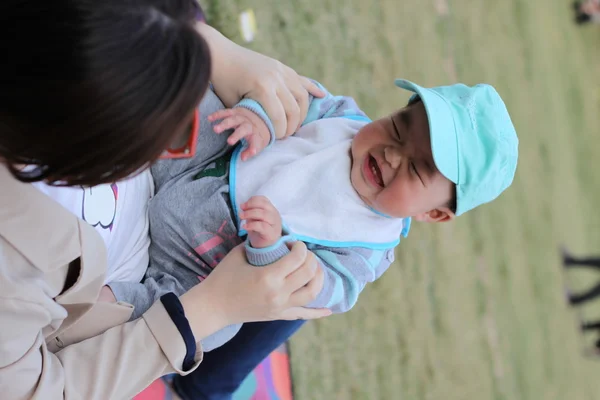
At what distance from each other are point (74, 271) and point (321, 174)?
2.15 feet

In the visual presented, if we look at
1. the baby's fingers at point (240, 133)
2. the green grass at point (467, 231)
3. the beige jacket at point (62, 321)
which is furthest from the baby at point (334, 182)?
the green grass at point (467, 231)

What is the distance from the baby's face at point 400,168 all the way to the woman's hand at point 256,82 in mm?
196

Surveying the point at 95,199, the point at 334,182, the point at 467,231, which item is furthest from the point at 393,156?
the point at 467,231

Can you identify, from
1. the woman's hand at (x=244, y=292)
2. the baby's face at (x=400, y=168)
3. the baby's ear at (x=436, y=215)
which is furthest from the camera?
the baby's ear at (x=436, y=215)

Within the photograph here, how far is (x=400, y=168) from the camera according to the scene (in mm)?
1230

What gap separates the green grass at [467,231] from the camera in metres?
2.24

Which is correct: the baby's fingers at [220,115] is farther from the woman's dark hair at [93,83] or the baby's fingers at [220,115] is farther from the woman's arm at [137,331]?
the woman's dark hair at [93,83]

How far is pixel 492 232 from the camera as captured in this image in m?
3.75

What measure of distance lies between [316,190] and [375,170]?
151mm

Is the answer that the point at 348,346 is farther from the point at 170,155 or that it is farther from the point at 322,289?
the point at 170,155

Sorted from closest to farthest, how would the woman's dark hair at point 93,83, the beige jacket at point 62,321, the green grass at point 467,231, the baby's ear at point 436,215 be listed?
1. the woman's dark hair at point 93,83
2. the beige jacket at point 62,321
3. the baby's ear at point 436,215
4. the green grass at point 467,231

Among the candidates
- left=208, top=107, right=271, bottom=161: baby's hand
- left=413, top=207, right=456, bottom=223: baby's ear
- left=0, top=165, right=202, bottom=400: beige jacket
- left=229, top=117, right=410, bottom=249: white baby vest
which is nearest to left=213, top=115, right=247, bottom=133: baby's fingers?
left=208, top=107, right=271, bottom=161: baby's hand

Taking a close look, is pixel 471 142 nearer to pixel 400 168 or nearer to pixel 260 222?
pixel 400 168

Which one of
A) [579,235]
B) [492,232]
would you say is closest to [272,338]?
[492,232]
